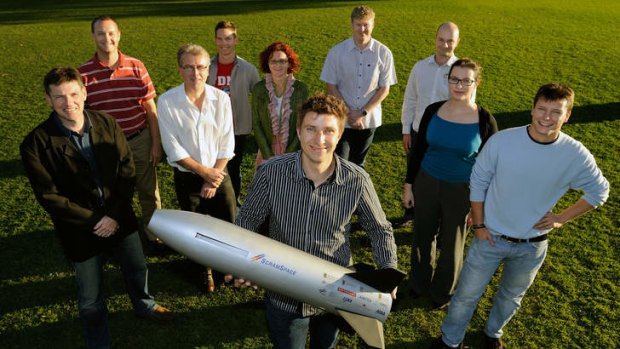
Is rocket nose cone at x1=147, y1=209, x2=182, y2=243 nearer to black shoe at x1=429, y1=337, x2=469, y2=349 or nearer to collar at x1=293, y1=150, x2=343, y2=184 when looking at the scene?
collar at x1=293, y1=150, x2=343, y2=184

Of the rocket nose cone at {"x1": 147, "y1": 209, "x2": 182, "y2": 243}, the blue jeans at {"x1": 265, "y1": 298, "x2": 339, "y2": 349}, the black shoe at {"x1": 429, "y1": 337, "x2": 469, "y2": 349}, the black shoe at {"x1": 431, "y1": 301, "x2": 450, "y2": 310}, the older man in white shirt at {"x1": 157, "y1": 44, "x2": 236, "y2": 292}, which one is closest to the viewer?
the blue jeans at {"x1": 265, "y1": 298, "x2": 339, "y2": 349}

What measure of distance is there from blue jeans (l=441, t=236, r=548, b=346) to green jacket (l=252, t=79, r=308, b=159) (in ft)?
7.33

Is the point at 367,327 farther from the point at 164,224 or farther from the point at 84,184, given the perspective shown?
the point at 84,184

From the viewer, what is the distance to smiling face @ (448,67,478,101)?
4138 millimetres

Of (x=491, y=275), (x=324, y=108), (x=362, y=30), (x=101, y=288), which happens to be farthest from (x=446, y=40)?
(x=101, y=288)

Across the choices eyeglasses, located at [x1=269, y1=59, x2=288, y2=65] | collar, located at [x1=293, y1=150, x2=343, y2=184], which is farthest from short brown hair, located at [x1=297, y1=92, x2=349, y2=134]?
eyeglasses, located at [x1=269, y1=59, x2=288, y2=65]

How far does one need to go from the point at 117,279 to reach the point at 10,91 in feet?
27.0

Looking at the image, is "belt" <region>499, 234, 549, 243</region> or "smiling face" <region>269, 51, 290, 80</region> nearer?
"belt" <region>499, 234, 549, 243</region>

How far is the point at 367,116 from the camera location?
5.88 m

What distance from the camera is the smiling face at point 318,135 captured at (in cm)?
289

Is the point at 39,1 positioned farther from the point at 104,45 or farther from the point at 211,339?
the point at 211,339

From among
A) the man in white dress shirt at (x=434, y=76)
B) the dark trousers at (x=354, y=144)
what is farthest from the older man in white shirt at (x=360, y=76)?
the man in white dress shirt at (x=434, y=76)

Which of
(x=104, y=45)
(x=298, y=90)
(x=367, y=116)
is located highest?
(x=104, y=45)

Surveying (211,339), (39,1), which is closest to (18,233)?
(211,339)
